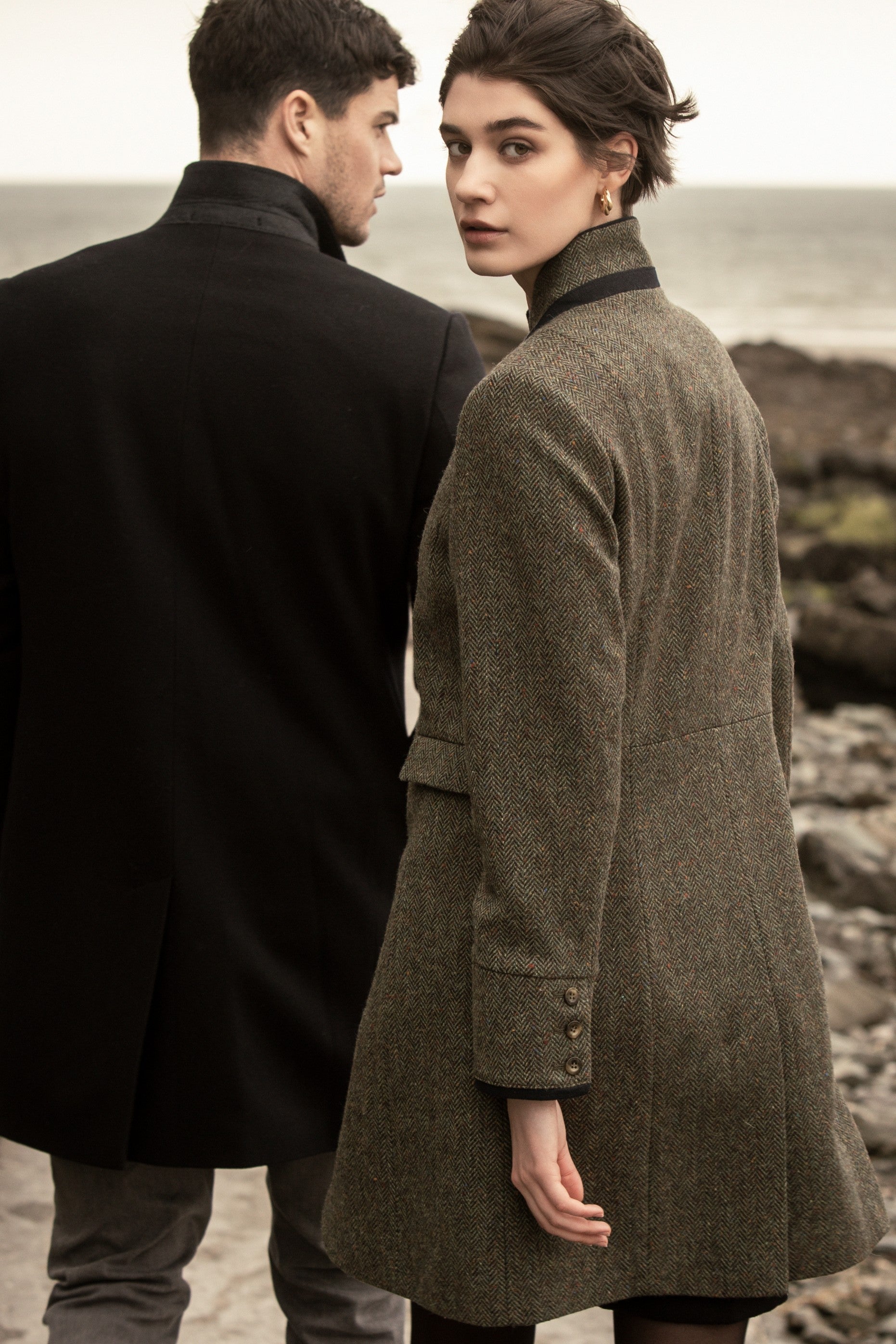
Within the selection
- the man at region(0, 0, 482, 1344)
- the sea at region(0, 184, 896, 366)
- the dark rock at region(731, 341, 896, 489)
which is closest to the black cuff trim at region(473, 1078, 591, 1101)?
the man at region(0, 0, 482, 1344)

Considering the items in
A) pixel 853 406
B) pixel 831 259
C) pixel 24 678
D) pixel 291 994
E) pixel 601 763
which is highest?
pixel 831 259

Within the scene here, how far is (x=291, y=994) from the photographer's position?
195 cm

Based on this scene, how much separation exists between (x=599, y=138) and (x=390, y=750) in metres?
0.82

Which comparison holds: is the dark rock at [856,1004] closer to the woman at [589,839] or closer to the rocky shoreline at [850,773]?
the rocky shoreline at [850,773]

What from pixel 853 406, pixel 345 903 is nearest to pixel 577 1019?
pixel 345 903

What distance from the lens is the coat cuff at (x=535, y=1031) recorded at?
53.3 inches

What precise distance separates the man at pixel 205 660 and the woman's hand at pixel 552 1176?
0.61 metres

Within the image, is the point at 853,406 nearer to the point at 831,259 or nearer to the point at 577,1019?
the point at 577,1019

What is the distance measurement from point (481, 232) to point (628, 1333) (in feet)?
3.68

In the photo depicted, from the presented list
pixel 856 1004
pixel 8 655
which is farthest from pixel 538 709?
pixel 856 1004

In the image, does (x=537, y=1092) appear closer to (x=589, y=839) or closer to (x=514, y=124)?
(x=589, y=839)

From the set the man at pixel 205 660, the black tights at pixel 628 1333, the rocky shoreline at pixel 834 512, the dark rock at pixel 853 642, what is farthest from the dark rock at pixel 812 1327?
the dark rock at pixel 853 642

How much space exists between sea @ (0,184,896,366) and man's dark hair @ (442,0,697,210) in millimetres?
13441

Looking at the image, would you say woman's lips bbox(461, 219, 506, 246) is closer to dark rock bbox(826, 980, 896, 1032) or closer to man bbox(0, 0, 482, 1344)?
man bbox(0, 0, 482, 1344)
